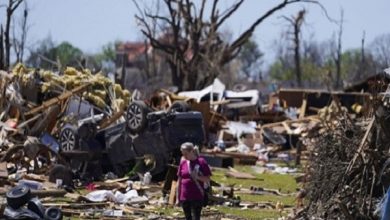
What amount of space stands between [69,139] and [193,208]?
8606 millimetres

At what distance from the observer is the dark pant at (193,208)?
45.5ft

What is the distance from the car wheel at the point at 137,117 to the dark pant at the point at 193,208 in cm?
766

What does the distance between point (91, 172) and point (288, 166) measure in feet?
34.8

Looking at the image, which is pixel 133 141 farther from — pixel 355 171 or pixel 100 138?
pixel 355 171

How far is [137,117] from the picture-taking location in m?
21.8

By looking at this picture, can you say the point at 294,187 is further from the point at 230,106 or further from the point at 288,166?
the point at 230,106

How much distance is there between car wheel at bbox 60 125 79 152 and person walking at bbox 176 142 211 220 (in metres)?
8.13

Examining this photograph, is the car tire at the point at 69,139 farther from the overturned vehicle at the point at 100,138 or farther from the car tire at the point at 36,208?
the car tire at the point at 36,208

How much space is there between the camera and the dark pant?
13883mm

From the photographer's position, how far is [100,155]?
Result: 72.9 feet

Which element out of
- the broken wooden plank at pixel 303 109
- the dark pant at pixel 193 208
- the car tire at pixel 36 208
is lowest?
the dark pant at pixel 193 208

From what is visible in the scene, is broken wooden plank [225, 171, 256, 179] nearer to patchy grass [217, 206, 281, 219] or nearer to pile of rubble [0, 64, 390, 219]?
pile of rubble [0, 64, 390, 219]

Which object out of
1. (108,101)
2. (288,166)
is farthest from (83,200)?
(288,166)

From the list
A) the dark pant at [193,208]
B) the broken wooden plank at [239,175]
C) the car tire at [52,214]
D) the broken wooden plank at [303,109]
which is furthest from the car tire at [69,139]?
the broken wooden plank at [303,109]
